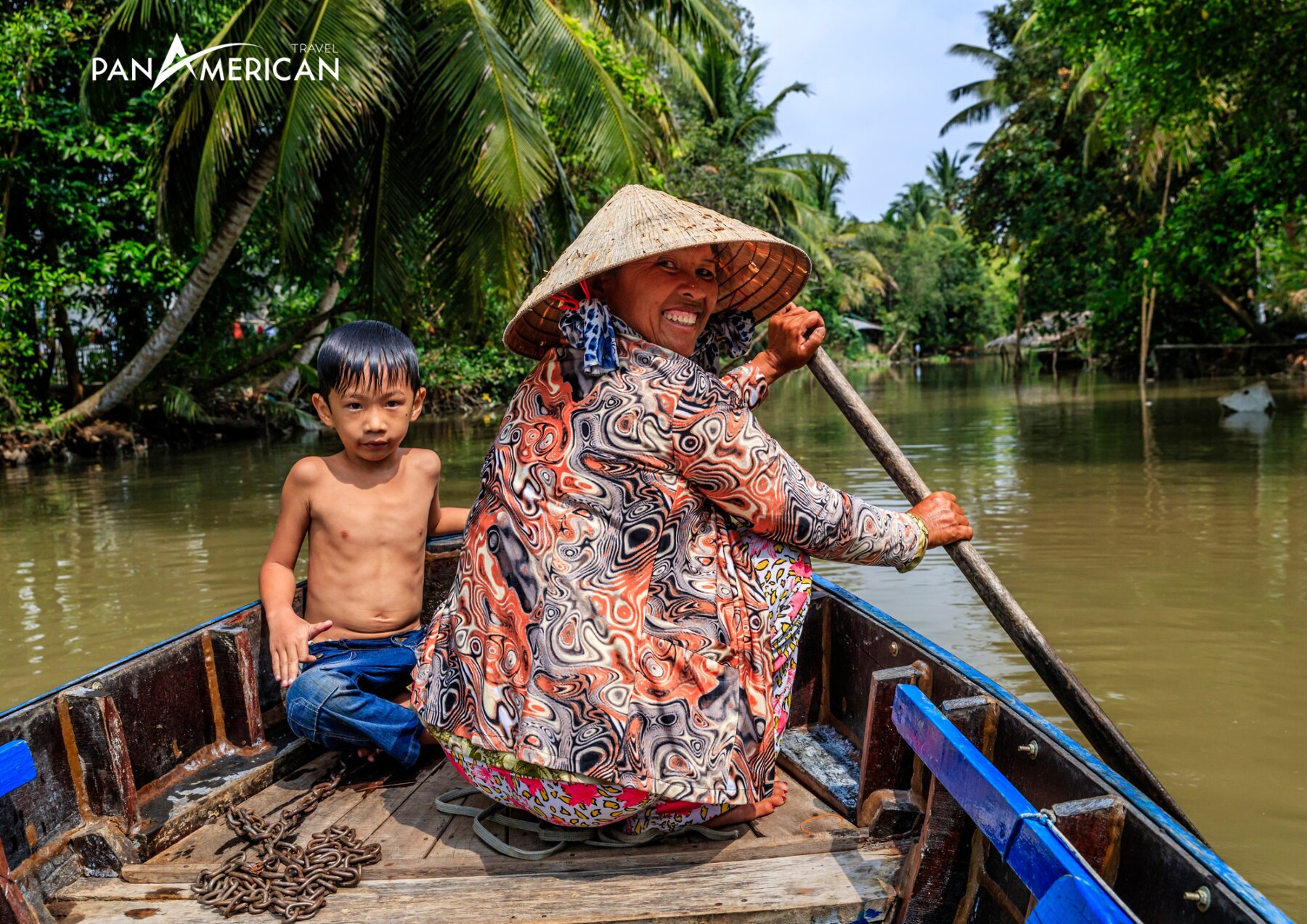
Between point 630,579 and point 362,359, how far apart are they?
0.98m

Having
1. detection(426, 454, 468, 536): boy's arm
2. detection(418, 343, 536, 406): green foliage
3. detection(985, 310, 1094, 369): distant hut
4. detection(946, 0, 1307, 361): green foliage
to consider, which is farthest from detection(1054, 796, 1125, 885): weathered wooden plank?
detection(985, 310, 1094, 369): distant hut

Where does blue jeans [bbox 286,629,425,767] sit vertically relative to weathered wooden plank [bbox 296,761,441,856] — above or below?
above

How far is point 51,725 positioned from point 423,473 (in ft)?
3.28

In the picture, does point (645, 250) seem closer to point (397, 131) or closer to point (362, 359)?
point (362, 359)

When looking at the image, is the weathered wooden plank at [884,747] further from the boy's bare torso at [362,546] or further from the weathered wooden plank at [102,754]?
the weathered wooden plank at [102,754]

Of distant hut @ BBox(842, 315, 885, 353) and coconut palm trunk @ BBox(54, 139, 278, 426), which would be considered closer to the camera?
coconut palm trunk @ BBox(54, 139, 278, 426)

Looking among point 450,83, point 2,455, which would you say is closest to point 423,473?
point 450,83

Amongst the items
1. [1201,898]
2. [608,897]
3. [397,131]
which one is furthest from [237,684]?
[397,131]

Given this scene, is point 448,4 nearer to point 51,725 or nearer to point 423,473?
point 423,473

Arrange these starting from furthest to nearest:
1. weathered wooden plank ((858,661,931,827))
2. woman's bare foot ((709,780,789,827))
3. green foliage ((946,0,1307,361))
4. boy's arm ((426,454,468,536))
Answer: green foliage ((946,0,1307,361)), boy's arm ((426,454,468,536)), weathered wooden plank ((858,661,931,827)), woman's bare foot ((709,780,789,827))

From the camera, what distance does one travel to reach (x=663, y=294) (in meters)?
→ 1.93

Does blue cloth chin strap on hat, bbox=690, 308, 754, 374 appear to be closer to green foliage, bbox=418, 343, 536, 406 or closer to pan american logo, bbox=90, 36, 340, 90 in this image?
pan american logo, bbox=90, 36, 340, 90

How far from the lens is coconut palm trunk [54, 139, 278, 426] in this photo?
988cm

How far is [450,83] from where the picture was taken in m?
8.87
